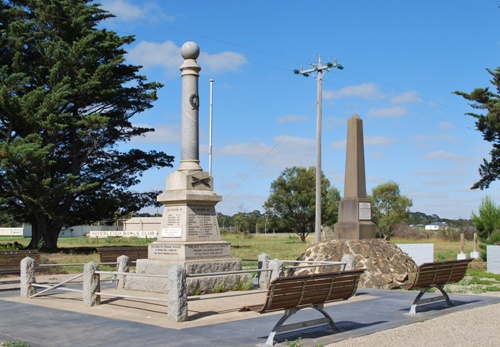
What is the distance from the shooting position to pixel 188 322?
9617 millimetres

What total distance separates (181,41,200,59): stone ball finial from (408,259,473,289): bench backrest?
711 cm

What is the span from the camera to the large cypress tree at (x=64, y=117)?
93.3 feet

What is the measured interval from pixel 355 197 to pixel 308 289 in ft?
32.7

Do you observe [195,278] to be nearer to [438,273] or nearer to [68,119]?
[438,273]

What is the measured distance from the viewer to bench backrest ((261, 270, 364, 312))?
7852 mm

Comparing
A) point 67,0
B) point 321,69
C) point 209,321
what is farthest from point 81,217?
point 209,321

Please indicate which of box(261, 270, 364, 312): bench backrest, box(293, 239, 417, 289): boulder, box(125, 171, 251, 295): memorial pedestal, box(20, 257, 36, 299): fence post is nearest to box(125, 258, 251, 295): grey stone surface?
box(125, 171, 251, 295): memorial pedestal

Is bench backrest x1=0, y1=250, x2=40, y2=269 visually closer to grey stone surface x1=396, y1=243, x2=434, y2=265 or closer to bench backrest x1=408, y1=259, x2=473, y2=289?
bench backrest x1=408, y1=259, x2=473, y2=289

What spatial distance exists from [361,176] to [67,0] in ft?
71.7

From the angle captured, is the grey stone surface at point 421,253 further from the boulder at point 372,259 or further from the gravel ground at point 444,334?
the gravel ground at point 444,334

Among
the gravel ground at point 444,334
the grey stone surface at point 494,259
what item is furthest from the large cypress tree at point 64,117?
the gravel ground at point 444,334

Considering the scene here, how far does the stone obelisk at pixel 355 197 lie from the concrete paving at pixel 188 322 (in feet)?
15.1

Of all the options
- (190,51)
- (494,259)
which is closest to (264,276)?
(190,51)

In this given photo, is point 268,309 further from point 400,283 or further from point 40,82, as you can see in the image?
point 40,82
